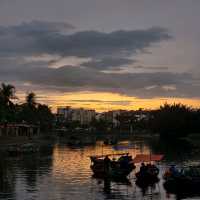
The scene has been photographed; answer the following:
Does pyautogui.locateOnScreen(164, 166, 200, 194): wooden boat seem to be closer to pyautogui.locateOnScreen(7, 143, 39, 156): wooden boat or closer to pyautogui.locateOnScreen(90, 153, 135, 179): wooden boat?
pyautogui.locateOnScreen(90, 153, 135, 179): wooden boat

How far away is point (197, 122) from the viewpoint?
16650 centimetres

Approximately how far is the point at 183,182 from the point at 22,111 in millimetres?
114146

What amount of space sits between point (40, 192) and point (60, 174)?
552 inches

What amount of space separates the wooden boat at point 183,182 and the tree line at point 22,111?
7109 cm

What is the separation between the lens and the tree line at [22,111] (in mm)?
116750

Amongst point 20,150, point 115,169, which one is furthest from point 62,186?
point 20,150

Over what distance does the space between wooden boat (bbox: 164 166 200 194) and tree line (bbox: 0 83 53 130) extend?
71.1 m

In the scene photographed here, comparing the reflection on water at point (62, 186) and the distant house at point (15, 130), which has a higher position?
the distant house at point (15, 130)

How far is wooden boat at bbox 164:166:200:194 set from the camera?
44500mm

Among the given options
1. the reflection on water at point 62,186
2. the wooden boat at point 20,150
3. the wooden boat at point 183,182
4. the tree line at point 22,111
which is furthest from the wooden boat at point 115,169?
the tree line at point 22,111

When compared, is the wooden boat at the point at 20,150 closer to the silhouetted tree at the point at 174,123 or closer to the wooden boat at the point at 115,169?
the wooden boat at the point at 115,169

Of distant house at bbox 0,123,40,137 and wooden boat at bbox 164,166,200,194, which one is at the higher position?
distant house at bbox 0,123,40,137

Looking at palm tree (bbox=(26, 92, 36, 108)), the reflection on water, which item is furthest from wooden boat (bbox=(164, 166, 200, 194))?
palm tree (bbox=(26, 92, 36, 108))

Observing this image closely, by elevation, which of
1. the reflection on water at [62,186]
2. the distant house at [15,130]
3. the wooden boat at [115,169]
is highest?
A: the distant house at [15,130]
